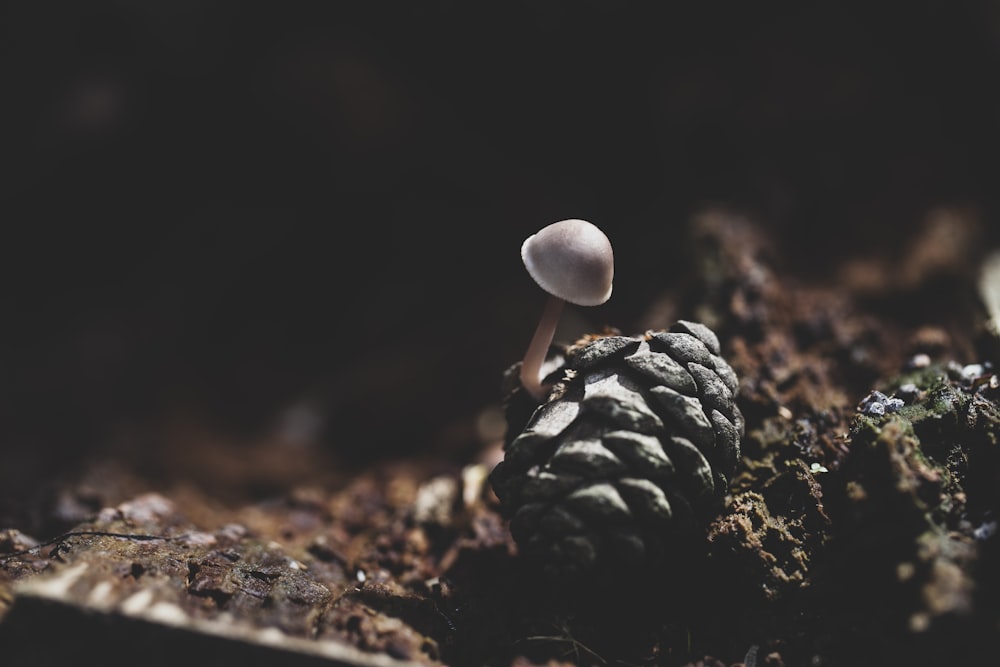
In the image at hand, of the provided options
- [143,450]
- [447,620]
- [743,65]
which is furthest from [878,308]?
[143,450]

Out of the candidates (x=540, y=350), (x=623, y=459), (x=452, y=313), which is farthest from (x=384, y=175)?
(x=623, y=459)

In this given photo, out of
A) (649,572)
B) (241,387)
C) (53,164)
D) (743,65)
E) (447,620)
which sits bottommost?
(447,620)

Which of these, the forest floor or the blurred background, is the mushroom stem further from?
the blurred background

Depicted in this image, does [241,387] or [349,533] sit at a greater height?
[241,387]

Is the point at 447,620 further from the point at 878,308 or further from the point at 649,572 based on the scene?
the point at 878,308

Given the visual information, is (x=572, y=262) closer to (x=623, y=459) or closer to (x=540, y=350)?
(x=540, y=350)

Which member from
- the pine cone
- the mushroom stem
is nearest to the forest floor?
the pine cone

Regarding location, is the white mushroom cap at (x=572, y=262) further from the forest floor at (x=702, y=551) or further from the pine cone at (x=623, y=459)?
the forest floor at (x=702, y=551)
